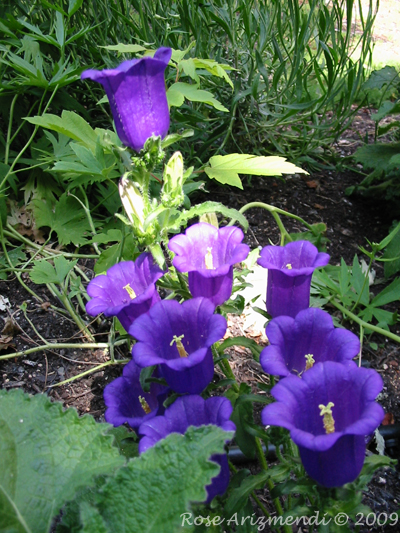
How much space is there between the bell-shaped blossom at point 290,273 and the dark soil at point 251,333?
543 mm

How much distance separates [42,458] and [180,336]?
0.41 metres

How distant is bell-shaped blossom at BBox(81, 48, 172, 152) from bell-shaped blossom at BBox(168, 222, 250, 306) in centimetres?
30

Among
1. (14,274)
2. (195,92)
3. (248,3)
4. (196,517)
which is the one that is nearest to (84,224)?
(14,274)

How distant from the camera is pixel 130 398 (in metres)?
1.30

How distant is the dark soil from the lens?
6.52 feet

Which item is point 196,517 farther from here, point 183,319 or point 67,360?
point 67,360

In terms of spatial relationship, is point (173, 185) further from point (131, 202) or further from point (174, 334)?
point (174, 334)

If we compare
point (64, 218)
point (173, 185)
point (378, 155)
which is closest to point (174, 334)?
point (173, 185)

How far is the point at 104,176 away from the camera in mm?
1859

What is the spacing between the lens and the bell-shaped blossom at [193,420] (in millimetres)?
1037

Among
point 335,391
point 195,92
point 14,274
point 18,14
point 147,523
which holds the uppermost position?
point 18,14

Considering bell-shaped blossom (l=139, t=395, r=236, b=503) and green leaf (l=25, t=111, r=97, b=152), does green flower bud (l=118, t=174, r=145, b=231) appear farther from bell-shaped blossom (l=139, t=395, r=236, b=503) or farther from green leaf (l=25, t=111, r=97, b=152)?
green leaf (l=25, t=111, r=97, b=152)

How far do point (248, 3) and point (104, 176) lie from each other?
1410 mm

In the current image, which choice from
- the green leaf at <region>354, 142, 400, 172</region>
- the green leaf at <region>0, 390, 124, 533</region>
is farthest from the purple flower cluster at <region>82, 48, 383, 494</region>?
the green leaf at <region>354, 142, 400, 172</region>
